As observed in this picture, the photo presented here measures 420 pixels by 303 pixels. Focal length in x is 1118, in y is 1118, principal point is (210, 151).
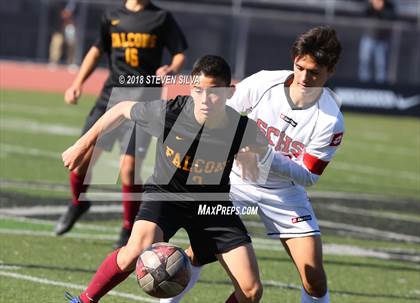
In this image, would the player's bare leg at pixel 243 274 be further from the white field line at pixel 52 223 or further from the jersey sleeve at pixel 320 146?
the white field line at pixel 52 223

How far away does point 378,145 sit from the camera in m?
18.6

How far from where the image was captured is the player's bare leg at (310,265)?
6430 mm

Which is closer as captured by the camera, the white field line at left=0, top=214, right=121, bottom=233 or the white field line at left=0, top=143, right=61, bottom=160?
the white field line at left=0, top=214, right=121, bottom=233

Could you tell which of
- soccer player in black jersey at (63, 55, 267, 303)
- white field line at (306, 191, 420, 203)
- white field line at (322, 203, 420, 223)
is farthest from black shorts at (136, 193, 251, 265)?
white field line at (306, 191, 420, 203)

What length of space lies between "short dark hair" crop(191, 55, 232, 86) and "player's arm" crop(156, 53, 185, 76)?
2522mm

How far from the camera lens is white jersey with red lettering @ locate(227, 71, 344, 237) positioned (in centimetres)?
650

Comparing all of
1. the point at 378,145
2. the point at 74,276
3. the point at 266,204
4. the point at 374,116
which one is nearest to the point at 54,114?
the point at 378,145

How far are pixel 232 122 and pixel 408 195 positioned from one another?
295 inches

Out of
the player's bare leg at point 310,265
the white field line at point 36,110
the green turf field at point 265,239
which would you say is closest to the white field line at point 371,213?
the green turf field at point 265,239

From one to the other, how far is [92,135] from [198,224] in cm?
78

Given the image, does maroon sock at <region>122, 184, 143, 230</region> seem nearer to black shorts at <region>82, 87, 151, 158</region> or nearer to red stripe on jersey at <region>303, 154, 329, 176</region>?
black shorts at <region>82, 87, 151, 158</region>

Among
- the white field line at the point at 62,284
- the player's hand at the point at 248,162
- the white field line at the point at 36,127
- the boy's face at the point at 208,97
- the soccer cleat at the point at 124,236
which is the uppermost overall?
the boy's face at the point at 208,97

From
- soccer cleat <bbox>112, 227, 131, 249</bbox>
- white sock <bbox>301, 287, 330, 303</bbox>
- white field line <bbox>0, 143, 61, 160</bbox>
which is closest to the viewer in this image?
white sock <bbox>301, 287, 330, 303</bbox>

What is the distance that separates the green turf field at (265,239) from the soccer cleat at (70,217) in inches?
3.2
